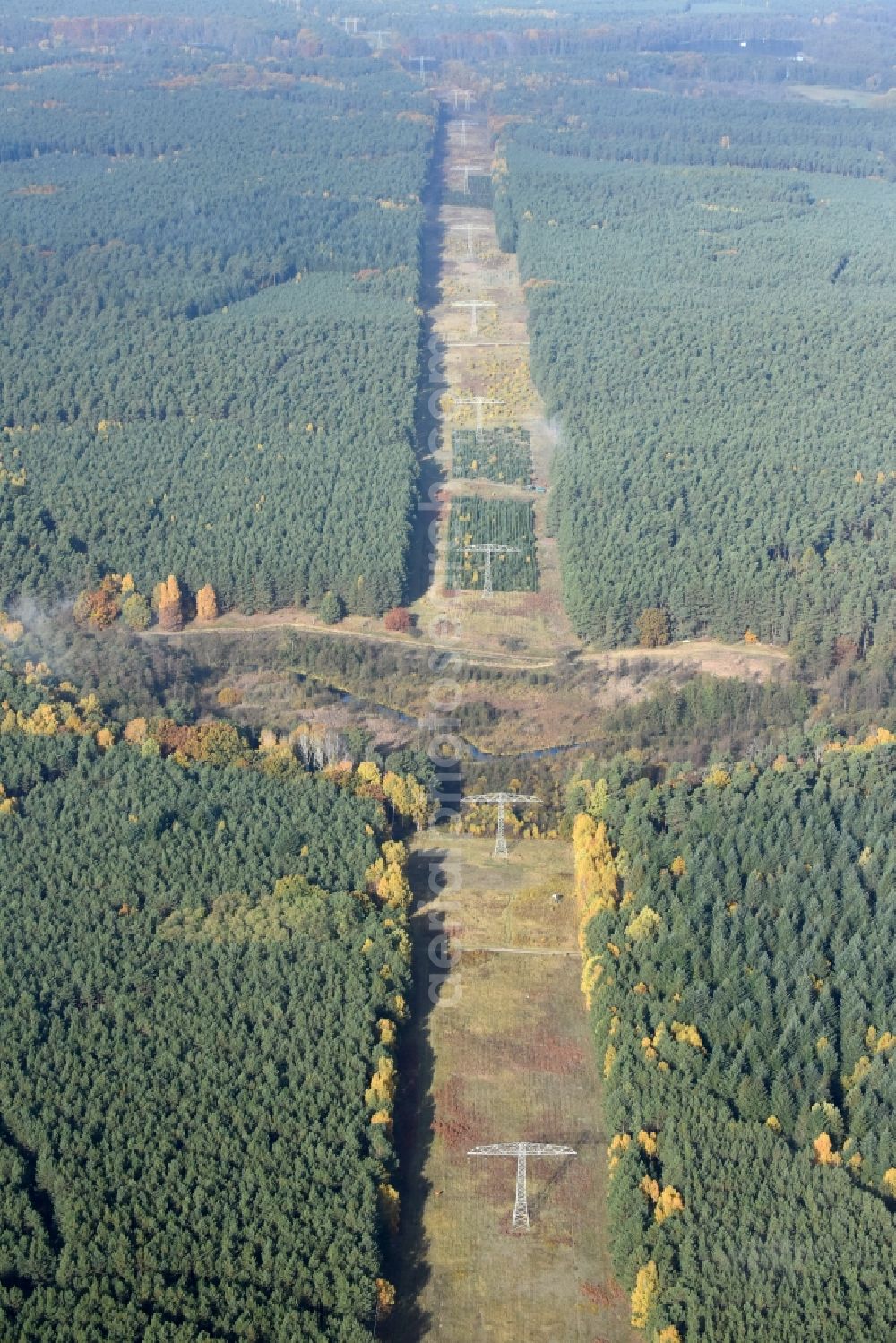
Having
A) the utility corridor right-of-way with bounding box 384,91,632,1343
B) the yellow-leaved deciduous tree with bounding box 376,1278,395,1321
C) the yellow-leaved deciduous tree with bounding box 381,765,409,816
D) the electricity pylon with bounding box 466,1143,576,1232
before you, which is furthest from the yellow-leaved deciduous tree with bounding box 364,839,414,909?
the yellow-leaved deciduous tree with bounding box 376,1278,395,1321

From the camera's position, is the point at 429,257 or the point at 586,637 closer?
the point at 586,637

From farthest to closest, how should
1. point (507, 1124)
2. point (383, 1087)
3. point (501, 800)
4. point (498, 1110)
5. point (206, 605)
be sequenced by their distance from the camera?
point (206, 605)
point (501, 800)
point (498, 1110)
point (507, 1124)
point (383, 1087)

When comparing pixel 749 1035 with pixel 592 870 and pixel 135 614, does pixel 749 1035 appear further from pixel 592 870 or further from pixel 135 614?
pixel 135 614

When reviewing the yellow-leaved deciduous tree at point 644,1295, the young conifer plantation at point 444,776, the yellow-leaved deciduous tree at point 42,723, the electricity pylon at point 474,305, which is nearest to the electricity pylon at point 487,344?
the young conifer plantation at point 444,776

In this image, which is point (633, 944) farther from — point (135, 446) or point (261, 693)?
point (135, 446)

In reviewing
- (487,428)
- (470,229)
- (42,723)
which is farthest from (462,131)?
(42,723)

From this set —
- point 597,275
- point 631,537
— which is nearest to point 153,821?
point 631,537

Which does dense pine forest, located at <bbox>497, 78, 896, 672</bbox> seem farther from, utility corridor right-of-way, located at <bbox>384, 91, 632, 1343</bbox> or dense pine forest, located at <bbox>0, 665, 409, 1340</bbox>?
dense pine forest, located at <bbox>0, 665, 409, 1340</bbox>
